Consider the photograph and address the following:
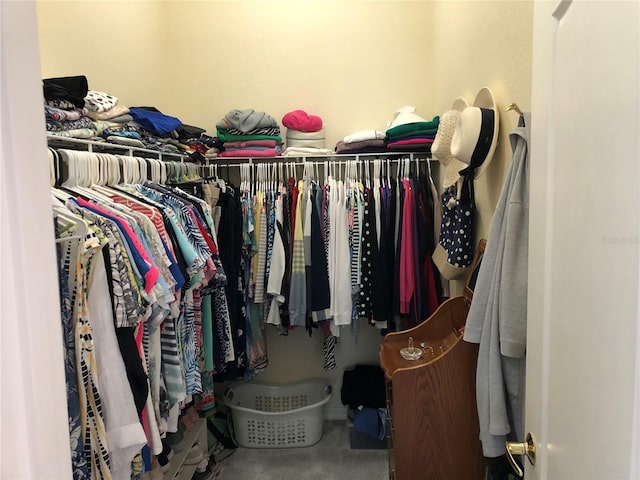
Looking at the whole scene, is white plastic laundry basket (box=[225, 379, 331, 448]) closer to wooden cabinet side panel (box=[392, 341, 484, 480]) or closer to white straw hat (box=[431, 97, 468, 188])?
wooden cabinet side panel (box=[392, 341, 484, 480])

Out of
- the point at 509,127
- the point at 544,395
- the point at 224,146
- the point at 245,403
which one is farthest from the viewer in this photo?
the point at 245,403

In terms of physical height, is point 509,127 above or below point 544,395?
above

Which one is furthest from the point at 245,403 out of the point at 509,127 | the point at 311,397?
the point at 509,127

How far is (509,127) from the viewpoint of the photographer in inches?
59.7

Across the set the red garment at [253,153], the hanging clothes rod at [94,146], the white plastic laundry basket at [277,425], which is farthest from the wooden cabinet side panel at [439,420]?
the red garment at [253,153]

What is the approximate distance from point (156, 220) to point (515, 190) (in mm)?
1164

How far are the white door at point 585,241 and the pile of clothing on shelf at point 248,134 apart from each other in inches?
78.3

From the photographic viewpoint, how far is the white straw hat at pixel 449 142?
188 cm

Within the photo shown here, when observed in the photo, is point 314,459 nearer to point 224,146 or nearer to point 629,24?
point 224,146

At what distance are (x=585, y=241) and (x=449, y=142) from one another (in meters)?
1.33

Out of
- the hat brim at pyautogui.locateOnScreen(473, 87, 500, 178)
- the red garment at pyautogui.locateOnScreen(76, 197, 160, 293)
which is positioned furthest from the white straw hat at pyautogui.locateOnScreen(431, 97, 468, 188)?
the red garment at pyautogui.locateOnScreen(76, 197, 160, 293)

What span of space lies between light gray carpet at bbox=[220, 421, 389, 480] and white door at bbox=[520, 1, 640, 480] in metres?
1.87

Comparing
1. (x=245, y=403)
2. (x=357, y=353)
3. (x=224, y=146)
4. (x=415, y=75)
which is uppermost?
(x=415, y=75)

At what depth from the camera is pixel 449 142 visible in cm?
192
